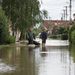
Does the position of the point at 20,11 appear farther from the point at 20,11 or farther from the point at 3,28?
the point at 3,28

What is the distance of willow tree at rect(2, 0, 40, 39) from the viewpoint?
4306cm

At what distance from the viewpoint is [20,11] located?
4328 cm

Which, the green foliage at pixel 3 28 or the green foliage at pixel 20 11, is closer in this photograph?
the green foliage at pixel 3 28

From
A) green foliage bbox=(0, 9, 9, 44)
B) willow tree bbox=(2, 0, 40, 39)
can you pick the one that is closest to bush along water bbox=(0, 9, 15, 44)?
green foliage bbox=(0, 9, 9, 44)

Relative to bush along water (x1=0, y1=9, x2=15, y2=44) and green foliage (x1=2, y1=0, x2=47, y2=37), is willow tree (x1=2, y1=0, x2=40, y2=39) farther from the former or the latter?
bush along water (x1=0, y1=9, x2=15, y2=44)

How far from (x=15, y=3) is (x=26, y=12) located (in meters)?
1.55

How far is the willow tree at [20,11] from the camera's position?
43062mm

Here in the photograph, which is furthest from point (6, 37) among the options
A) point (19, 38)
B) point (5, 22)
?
point (19, 38)

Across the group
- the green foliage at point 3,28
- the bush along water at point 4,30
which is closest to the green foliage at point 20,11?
the bush along water at point 4,30

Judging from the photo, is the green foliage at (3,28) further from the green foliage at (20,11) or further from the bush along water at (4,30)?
the green foliage at (20,11)

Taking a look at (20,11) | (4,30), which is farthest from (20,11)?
(4,30)

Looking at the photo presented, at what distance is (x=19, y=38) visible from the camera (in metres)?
59.2

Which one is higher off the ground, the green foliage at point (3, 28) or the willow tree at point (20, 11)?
the willow tree at point (20, 11)

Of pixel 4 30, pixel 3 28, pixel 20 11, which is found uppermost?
pixel 20 11
